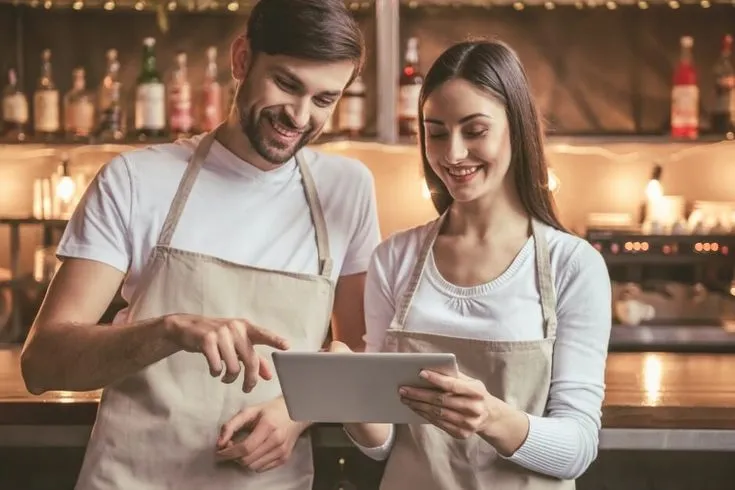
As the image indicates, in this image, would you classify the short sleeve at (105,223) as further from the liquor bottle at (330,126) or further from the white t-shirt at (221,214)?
the liquor bottle at (330,126)

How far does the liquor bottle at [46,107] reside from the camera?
147 inches

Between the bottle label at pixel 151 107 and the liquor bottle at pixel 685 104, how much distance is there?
1870mm

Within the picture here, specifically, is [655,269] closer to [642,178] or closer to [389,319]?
[642,178]

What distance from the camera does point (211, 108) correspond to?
3697mm

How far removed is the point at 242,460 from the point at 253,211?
17.0 inches

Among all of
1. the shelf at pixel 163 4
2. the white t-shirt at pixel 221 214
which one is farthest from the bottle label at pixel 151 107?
the white t-shirt at pixel 221 214

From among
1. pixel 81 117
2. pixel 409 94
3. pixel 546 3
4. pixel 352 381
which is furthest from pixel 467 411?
pixel 81 117

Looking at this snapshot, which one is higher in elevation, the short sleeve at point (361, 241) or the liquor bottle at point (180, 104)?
the liquor bottle at point (180, 104)

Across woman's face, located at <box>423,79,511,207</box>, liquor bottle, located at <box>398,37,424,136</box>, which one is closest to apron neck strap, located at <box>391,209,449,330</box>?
woman's face, located at <box>423,79,511,207</box>

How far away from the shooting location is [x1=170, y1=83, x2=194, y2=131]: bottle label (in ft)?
11.9

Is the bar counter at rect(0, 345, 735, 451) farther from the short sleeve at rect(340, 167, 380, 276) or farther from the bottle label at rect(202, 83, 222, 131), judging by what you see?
the bottle label at rect(202, 83, 222, 131)

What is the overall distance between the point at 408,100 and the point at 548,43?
0.67 meters

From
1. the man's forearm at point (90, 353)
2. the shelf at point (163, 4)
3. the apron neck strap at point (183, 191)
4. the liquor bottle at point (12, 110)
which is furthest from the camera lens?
the liquor bottle at point (12, 110)

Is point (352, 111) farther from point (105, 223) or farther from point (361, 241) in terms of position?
point (105, 223)
